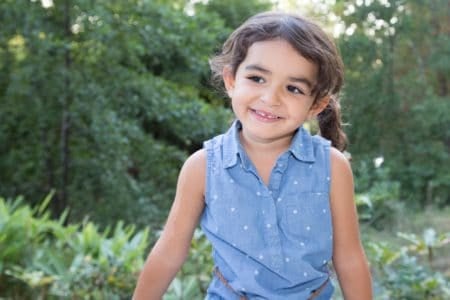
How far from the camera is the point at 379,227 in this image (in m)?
5.03

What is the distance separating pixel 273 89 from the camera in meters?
1.85

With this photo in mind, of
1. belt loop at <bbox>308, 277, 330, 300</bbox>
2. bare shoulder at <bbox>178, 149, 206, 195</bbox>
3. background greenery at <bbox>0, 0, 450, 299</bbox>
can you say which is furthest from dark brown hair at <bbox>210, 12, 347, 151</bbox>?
background greenery at <bbox>0, 0, 450, 299</bbox>

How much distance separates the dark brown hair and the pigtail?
0.46 ft

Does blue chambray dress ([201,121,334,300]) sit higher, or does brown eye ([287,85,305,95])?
brown eye ([287,85,305,95])

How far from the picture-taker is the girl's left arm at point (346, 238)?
6.14 ft

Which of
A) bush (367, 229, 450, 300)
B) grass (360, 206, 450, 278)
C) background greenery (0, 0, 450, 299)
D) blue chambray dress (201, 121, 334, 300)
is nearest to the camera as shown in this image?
blue chambray dress (201, 121, 334, 300)

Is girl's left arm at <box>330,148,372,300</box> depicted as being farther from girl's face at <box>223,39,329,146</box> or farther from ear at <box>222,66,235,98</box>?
ear at <box>222,66,235,98</box>

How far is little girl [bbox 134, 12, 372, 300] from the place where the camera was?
1.84 metres

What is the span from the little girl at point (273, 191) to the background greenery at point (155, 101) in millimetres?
2955

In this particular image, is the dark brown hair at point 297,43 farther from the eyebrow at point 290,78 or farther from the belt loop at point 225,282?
the belt loop at point 225,282

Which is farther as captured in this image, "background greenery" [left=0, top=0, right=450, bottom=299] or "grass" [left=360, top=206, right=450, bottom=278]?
"background greenery" [left=0, top=0, right=450, bottom=299]

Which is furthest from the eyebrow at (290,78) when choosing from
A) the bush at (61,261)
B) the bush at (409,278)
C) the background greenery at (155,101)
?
the background greenery at (155,101)

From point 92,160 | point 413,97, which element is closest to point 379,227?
point 413,97

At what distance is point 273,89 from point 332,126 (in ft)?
1.31
